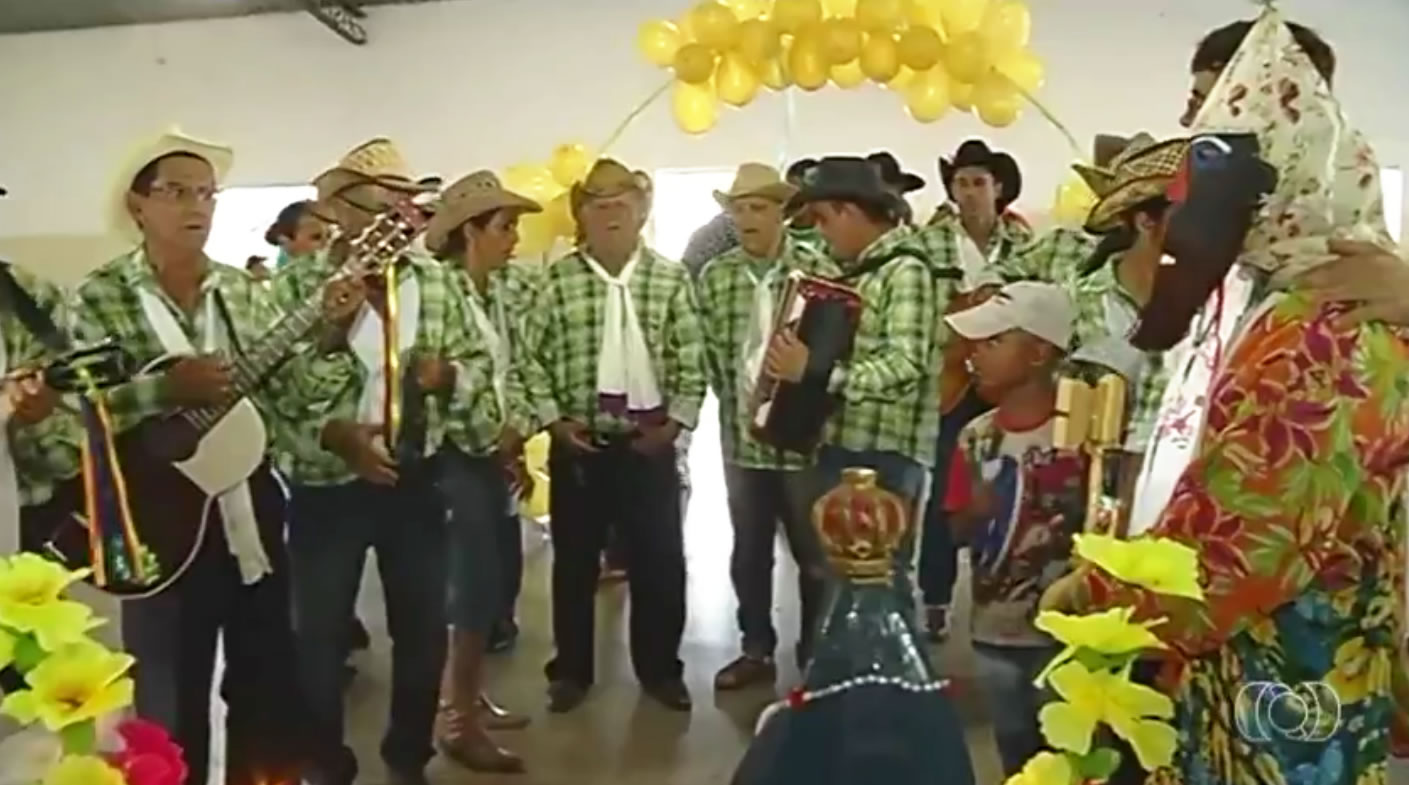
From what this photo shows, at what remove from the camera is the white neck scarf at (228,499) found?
65.2 inches

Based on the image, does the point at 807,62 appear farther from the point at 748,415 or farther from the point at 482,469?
the point at 482,469

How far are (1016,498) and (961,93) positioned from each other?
1035mm

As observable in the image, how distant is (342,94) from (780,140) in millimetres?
892

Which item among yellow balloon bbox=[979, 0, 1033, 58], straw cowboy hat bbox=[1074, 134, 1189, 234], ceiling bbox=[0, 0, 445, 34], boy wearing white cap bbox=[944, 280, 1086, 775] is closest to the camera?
straw cowboy hat bbox=[1074, 134, 1189, 234]

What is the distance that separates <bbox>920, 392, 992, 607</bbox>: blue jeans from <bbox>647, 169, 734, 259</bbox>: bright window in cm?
51

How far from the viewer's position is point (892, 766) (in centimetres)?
121

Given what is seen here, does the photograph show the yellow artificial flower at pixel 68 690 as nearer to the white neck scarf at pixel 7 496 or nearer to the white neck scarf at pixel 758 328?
the white neck scarf at pixel 7 496

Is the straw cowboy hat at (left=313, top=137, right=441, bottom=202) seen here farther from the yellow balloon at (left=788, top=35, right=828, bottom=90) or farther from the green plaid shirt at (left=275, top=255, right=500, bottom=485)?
the yellow balloon at (left=788, top=35, right=828, bottom=90)

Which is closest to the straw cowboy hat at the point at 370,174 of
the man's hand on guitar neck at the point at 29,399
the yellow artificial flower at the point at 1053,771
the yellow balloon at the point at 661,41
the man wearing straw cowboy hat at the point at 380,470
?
the man wearing straw cowboy hat at the point at 380,470

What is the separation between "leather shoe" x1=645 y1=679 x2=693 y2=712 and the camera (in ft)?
6.93

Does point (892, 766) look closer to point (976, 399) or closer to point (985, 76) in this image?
point (976, 399)

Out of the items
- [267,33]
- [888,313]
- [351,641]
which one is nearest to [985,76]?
[888,313]

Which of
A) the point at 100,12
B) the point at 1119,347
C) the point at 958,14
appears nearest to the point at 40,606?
the point at 1119,347

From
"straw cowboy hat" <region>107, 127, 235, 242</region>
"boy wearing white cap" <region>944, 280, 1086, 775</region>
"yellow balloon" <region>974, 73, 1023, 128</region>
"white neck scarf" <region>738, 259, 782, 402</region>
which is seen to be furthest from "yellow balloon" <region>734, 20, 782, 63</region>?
"straw cowboy hat" <region>107, 127, 235, 242</region>
